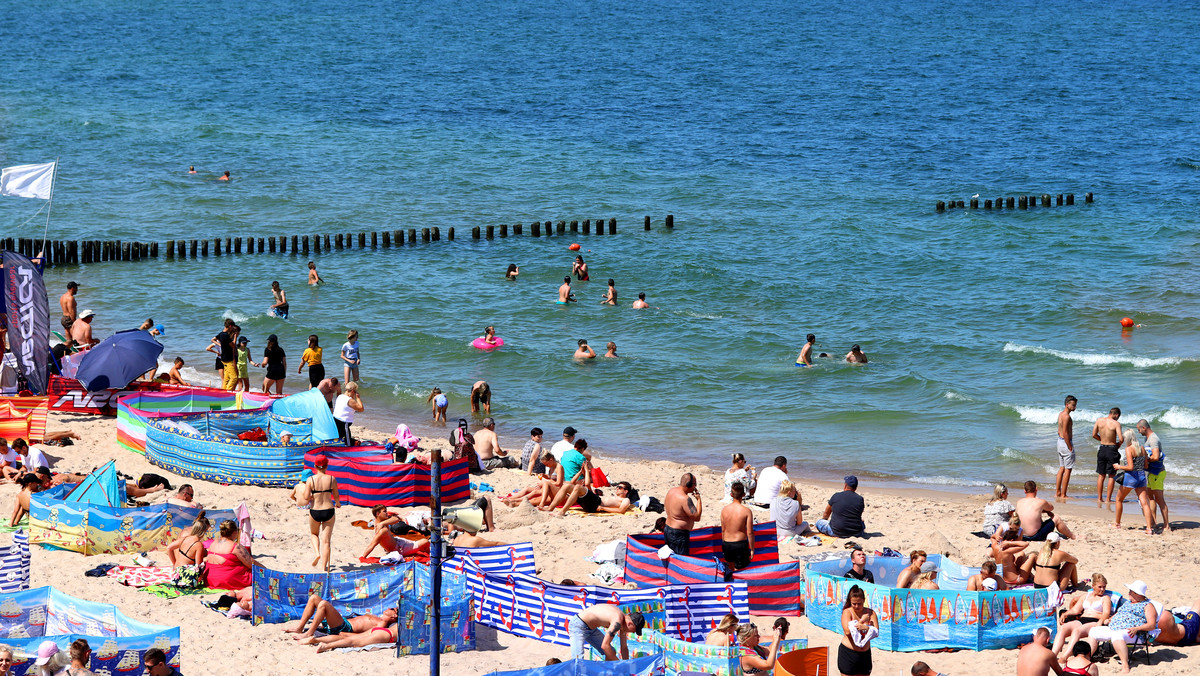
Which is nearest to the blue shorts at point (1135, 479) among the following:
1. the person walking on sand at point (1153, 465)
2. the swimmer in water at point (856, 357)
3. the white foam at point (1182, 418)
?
the person walking on sand at point (1153, 465)

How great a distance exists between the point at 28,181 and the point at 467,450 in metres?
10.2

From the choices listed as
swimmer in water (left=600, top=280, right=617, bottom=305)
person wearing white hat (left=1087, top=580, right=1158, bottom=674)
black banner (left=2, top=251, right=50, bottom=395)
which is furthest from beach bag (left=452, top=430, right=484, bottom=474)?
swimmer in water (left=600, top=280, right=617, bottom=305)

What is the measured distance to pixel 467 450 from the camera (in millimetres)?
17969

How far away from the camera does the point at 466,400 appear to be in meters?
24.5

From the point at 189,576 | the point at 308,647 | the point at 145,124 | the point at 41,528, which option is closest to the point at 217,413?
the point at 41,528

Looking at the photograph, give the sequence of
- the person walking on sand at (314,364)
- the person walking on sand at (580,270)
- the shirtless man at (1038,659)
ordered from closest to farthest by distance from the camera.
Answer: the shirtless man at (1038,659), the person walking on sand at (314,364), the person walking on sand at (580,270)

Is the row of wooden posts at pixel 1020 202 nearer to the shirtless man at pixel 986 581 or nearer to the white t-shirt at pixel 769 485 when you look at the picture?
the white t-shirt at pixel 769 485

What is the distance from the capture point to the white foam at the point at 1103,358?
26.0 metres

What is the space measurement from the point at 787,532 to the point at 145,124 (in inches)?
1985

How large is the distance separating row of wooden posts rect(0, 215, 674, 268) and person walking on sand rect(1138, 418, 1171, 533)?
23.5m

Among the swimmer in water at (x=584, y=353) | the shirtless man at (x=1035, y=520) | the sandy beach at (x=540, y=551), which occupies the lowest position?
the sandy beach at (x=540, y=551)

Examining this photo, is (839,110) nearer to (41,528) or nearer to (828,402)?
(828,402)

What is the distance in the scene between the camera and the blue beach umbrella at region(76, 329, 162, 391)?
18750 mm

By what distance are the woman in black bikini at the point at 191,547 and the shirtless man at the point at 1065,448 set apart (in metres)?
12.6
